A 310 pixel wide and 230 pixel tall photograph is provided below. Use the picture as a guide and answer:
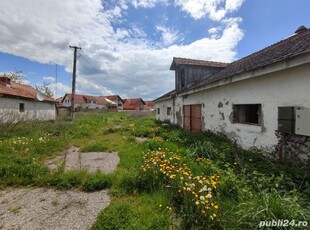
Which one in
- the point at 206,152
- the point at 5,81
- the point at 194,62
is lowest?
the point at 206,152

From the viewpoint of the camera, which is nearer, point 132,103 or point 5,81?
point 5,81

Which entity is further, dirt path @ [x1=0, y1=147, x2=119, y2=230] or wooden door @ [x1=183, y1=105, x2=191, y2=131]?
wooden door @ [x1=183, y1=105, x2=191, y2=131]

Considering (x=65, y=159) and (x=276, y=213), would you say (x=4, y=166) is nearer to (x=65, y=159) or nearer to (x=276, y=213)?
(x=65, y=159)

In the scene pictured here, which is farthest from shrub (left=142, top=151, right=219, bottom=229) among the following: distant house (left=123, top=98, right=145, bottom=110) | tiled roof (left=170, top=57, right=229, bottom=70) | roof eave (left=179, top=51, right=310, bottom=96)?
distant house (left=123, top=98, right=145, bottom=110)

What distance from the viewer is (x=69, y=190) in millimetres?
4000

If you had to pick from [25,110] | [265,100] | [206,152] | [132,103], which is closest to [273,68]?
[265,100]

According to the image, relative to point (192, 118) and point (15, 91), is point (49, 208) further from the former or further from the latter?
point (15, 91)

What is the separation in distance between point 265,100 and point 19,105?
15.6m

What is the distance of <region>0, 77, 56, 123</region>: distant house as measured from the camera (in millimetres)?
11453

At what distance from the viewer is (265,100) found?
5.13 metres

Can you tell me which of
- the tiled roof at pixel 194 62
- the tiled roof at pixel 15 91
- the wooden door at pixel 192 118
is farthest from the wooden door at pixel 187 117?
the tiled roof at pixel 15 91

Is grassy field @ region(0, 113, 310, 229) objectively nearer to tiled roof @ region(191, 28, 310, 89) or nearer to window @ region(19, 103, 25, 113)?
tiled roof @ region(191, 28, 310, 89)

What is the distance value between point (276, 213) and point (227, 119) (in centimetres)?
509

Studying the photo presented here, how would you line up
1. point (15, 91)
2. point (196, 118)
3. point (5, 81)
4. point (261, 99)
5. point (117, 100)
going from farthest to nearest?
1. point (117, 100)
2. point (5, 81)
3. point (15, 91)
4. point (196, 118)
5. point (261, 99)
